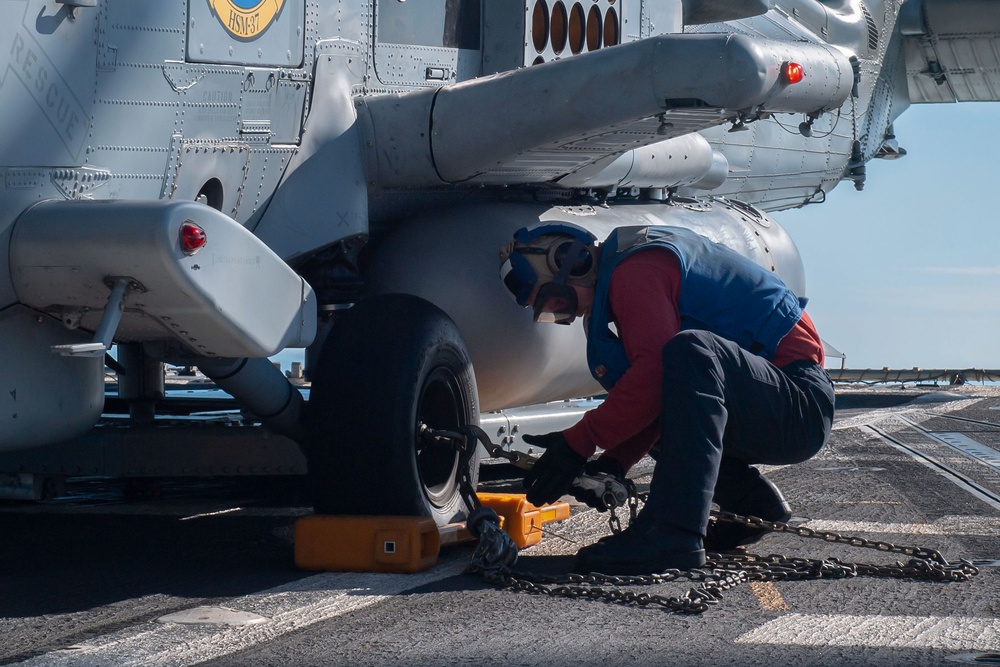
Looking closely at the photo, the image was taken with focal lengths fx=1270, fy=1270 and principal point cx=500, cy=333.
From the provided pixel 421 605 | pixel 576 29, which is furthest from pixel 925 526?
pixel 576 29

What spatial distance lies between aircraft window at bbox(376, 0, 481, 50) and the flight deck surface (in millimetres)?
2185

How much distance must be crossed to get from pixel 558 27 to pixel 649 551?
2.92m

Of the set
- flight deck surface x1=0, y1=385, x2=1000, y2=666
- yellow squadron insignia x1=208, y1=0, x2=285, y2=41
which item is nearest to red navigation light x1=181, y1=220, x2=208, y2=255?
flight deck surface x1=0, y1=385, x2=1000, y2=666

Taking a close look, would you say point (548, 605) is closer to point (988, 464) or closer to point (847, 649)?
point (847, 649)

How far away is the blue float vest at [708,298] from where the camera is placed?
448 centimetres

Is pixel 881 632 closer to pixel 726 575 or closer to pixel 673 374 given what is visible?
pixel 726 575

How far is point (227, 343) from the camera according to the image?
4.06 meters

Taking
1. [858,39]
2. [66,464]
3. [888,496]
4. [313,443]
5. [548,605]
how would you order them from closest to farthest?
[548,605], [313,443], [66,464], [888,496], [858,39]

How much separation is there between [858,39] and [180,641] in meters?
9.58

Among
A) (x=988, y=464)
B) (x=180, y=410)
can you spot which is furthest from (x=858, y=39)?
(x=180, y=410)

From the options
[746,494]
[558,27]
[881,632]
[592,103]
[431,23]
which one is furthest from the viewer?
[558,27]

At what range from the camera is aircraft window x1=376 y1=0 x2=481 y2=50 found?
5426mm

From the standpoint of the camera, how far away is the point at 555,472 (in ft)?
14.3

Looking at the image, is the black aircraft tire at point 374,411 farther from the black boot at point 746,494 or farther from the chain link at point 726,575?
the black boot at point 746,494
